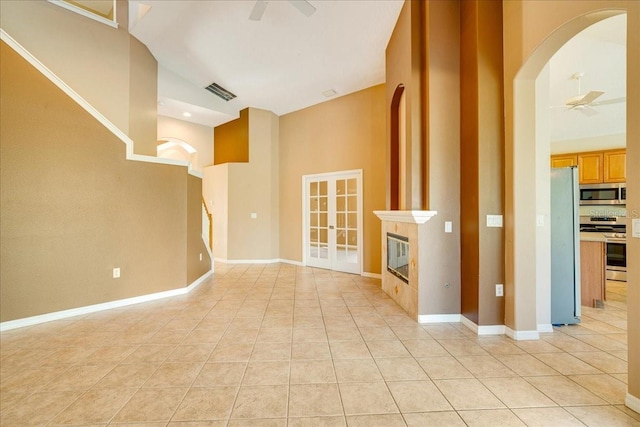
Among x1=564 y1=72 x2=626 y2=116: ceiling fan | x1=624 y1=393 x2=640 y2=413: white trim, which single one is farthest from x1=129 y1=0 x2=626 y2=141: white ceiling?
x1=624 y1=393 x2=640 y2=413: white trim

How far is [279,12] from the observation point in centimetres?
362

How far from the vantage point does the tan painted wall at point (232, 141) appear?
6.88 m

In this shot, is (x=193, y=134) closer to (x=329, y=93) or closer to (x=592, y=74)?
(x=329, y=93)

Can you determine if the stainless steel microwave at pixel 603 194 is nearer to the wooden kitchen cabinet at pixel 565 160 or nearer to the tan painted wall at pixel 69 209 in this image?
the wooden kitchen cabinet at pixel 565 160

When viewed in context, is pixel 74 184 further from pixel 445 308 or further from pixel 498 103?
pixel 498 103

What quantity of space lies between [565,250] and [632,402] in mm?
1767

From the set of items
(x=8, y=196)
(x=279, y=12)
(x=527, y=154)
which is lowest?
(x=8, y=196)

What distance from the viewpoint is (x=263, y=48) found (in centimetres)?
445

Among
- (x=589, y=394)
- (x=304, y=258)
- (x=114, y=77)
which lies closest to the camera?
(x=589, y=394)

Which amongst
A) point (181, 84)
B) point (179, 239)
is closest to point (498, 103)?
point (179, 239)

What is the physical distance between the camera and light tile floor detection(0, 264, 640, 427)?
1.69m

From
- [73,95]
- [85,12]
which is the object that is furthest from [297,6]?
[85,12]

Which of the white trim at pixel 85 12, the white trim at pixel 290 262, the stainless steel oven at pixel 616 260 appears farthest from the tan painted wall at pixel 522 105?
the white trim at pixel 85 12

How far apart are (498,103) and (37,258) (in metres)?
5.29
